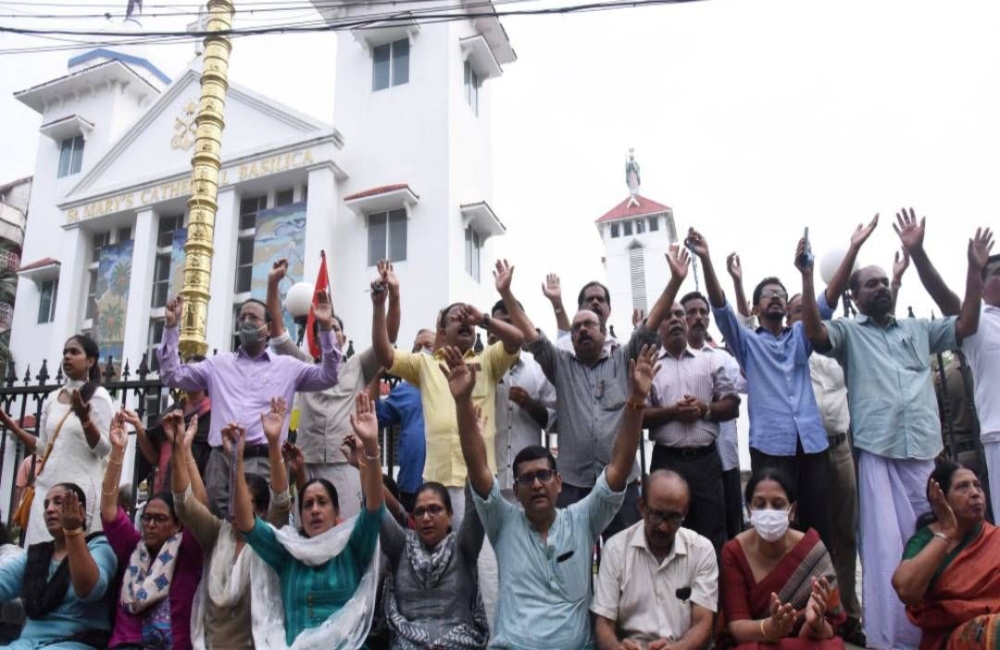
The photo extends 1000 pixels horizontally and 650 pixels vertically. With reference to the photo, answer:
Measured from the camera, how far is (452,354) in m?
3.86

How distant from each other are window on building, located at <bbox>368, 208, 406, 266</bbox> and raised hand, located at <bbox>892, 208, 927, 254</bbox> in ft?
49.4

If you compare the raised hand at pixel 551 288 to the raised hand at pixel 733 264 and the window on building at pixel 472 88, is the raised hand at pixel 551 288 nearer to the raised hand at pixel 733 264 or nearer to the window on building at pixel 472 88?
the raised hand at pixel 733 264

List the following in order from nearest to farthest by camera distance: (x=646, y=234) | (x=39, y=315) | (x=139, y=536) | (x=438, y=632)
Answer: (x=438, y=632), (x=139, y=536), (x=39, y=315), (x=646, y=234)

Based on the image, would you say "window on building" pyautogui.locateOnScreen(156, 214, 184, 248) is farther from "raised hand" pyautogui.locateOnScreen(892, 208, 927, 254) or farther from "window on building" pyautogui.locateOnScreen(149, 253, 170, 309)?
"raised hand" pyautogui.locateOnScreen(892, 208, 927, 254)

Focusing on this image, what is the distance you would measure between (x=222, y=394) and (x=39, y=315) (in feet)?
70.9

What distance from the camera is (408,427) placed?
5.48 m

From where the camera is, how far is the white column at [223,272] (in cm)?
1936

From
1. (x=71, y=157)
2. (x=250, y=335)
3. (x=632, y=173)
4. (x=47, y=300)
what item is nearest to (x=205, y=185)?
(x=250, y=335)

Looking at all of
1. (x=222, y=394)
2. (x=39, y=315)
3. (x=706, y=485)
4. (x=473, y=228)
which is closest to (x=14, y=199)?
(x=39, y=315)

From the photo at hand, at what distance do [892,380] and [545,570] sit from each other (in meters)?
2.39

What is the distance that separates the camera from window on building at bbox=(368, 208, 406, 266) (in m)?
19.2

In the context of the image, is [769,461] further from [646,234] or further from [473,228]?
[646,234]

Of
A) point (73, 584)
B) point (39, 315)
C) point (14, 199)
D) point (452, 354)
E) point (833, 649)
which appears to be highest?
point (14, 199)

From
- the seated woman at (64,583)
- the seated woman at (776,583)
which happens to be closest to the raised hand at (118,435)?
the seated woman at (64,583)
